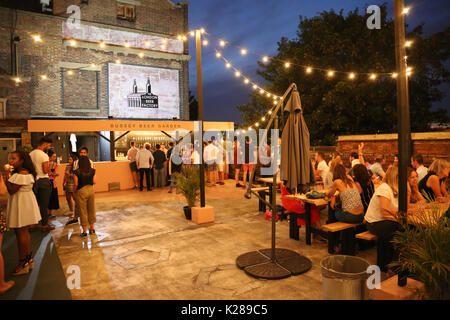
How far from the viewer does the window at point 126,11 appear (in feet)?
52.8

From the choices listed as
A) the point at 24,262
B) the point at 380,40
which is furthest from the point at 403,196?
the point at 380,40

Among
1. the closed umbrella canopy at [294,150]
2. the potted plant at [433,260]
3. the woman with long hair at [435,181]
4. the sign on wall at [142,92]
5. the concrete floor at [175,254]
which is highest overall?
the sign on wall at [142,92]

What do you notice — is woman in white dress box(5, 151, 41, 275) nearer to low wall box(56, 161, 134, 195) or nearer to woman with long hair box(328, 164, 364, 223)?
woman with long hair box(328, 164, 364, 223)

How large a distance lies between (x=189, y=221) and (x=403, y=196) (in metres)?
4.50

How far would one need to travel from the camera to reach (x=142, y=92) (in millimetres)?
16422

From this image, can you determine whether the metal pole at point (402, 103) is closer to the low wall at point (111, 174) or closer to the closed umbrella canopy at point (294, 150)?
the closed umbrella canopy at point (294, 150)

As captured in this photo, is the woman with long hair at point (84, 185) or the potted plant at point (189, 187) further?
the potted plant at point (189, 187)

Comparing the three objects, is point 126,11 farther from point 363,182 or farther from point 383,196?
point 383,196

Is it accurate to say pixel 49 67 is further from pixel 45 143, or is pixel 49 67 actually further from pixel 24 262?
pixel 24 262

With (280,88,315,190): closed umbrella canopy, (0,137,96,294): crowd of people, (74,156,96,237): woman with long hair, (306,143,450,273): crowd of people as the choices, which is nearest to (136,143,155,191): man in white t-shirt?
(0,137,96,294): crowd of people

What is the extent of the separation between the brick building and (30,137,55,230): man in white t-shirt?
24.9 feet

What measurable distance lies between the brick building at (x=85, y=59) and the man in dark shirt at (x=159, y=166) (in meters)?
4.44

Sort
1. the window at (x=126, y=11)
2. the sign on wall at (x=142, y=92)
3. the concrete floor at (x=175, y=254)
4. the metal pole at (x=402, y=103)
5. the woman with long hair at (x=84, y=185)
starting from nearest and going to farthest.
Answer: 1. the metal pole at (x=402, y=103)
2. the concrete floor at (x=175, y=254)
3. the woman with long hair at (x=84, y=185)
4. the sign on wall at (x=142, y=92)
5. the window at (x=126, y=11)

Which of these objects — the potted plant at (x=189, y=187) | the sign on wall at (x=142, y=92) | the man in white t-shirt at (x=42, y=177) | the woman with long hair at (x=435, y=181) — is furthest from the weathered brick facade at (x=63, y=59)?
the woman with long hair at (x=435, y=181)
